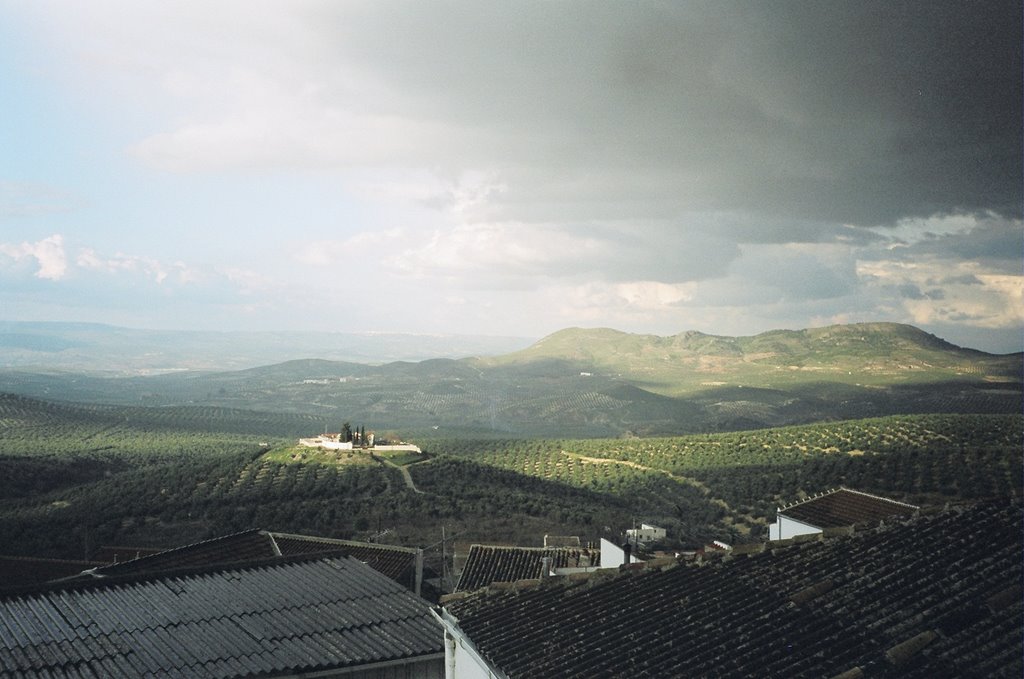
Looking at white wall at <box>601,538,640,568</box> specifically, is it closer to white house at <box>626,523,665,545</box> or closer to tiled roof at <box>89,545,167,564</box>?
white house at <box>626,523,665,545</box>

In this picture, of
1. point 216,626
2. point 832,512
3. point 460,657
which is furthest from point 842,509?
point 216,626

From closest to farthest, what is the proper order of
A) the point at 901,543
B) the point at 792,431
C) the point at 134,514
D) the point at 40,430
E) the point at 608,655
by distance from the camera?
the point at 608,655, the point at 901,543, the point at 134,514, the point at 792,431, the point at 40,430

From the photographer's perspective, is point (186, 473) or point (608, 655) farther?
point (186, 473)

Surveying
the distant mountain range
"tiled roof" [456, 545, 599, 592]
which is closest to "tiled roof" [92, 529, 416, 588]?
"tiled roof" [456, 545, 599, 592]

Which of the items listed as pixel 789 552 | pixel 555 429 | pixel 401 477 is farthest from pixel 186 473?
pixel 555 429

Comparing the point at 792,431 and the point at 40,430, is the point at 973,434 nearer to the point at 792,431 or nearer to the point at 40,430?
the point at 792,431

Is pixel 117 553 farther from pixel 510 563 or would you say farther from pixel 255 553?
pixel 510 563
